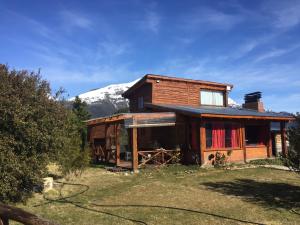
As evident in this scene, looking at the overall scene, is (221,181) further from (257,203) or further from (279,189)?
(257,203)

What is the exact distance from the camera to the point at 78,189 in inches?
511

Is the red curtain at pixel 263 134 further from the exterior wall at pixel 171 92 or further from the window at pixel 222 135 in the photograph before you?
the exterior wall at pixel 171 92

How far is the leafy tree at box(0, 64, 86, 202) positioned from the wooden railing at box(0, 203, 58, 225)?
5.82 m

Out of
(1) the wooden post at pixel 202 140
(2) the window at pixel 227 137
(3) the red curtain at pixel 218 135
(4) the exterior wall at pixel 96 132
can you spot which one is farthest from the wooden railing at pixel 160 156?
(4) the exterior wall at pixel 96 132

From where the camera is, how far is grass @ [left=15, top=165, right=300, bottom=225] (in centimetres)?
925

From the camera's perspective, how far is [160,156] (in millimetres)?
20297

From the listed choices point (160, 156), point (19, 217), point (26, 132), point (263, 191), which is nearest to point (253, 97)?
point (160, 156)

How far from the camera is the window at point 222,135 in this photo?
21375mm

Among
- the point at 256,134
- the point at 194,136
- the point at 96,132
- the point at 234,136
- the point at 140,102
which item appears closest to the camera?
the point at 194,136

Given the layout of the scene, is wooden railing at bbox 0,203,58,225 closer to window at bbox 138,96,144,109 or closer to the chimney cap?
window at bbox 138,96,144,109

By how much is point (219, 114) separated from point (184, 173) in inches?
183

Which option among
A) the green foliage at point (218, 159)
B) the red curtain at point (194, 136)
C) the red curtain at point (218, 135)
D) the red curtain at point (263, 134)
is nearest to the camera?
the green foliage at point (218, 159)

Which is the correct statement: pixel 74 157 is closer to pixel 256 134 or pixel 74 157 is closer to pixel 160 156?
pixel 160 156

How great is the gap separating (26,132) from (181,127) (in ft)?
41.5
